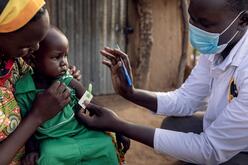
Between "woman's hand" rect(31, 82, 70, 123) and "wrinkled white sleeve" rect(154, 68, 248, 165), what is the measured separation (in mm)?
609

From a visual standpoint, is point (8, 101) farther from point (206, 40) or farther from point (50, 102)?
point (206, 40)

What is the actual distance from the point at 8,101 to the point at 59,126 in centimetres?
31

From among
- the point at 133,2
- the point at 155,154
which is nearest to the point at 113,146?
the point at 155,154

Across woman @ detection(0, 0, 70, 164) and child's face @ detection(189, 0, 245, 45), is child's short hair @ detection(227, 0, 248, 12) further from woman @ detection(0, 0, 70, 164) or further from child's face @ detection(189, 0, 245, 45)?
woman @ detection(0, 0, 70, 164)

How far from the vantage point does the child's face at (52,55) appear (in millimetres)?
2008

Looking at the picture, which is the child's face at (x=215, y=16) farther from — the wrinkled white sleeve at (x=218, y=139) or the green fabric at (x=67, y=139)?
the green fabric at (x=67, y=139)

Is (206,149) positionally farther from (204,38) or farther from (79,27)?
(79,27)

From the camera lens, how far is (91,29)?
212 inches

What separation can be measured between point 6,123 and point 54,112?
0.23 metres

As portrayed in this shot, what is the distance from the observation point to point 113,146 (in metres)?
2.14

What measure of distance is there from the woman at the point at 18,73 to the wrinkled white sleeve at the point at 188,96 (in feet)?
3.35

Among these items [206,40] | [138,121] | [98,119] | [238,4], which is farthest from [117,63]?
[138,121]

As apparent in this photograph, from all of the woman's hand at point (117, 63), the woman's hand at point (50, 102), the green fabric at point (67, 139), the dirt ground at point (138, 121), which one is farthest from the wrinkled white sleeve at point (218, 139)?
the dirt ground at point (138, 121)

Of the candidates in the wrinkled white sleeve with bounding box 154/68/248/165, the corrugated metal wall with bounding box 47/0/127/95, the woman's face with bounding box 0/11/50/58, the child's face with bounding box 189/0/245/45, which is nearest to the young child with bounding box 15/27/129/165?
the woman's face with bounding box 0/11/50/58
